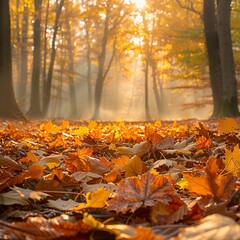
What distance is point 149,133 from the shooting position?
221 centimetres

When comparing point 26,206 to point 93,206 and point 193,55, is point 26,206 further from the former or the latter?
point 193,55

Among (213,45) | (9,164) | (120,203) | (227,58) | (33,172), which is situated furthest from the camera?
(213,45)

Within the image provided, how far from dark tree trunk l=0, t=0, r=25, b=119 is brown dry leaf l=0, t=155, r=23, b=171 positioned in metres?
7.49

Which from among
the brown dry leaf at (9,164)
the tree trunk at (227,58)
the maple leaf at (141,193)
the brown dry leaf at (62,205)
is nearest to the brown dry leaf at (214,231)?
the maple leaf at (141,193)

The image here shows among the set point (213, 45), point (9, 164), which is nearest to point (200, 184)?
point (9, 164)

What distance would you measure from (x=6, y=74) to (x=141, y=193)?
8779 mm

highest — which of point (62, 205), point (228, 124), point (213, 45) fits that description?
point (213, 45)

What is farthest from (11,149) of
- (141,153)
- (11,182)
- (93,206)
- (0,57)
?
(0,57)

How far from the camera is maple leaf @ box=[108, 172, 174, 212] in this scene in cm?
94

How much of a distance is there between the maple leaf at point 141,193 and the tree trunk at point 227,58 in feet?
26.3

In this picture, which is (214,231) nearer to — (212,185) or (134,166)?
(212,185)

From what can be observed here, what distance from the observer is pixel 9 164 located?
1534 mm

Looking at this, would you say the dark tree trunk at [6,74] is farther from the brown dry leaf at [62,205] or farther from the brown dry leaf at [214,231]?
the brown dry leaf at [214,231]

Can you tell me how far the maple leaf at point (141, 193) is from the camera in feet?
3.09
